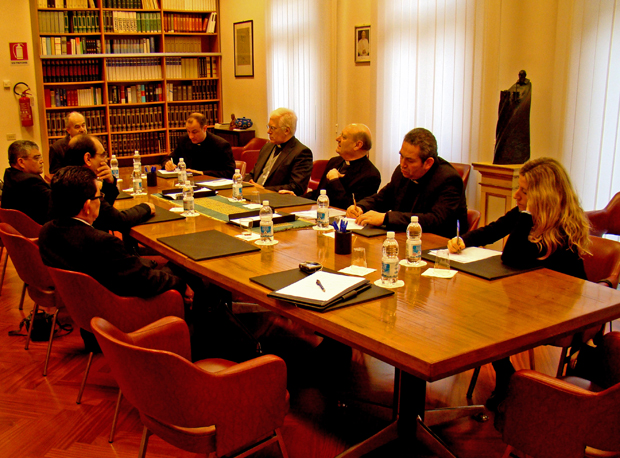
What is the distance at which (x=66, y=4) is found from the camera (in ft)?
24.3

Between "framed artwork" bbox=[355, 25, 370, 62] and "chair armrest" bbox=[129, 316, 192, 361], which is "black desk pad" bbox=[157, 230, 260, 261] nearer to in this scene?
"chair armrest" bbox=[129, 316, 192, 361]

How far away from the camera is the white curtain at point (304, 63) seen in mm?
6805

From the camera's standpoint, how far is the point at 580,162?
4664 mm

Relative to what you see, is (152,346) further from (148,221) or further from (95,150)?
(95,150)

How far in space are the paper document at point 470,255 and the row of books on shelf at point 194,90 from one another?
21.4 feet

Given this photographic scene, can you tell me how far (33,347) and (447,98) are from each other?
13.3 ft

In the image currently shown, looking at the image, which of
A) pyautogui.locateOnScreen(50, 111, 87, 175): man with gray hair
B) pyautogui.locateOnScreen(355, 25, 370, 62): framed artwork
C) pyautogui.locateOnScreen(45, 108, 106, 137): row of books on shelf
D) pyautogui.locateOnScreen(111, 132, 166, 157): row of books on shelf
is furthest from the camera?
pyautogui.locateOnScreen(111, 132, 166, 157): row of books on shelf

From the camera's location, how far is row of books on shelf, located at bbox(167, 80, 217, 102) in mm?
8539

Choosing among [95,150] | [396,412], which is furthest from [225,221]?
[396,412]

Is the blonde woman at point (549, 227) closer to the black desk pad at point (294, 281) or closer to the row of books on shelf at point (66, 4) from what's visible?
the black desk pad at point (294, 281)

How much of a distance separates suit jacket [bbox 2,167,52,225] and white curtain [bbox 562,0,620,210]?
4088mm

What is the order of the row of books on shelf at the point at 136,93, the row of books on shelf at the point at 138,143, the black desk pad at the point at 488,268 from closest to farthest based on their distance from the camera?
the black desk pad at the point at 488,268 < the row of books on shelf at the point at 136,93 < the row of books on shelf at the point at 138,143

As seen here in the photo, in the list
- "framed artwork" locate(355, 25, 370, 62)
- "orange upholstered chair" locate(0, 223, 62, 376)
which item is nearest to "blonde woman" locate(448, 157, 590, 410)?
"orange upholstered chair" locate(0, 223, 62, 376)

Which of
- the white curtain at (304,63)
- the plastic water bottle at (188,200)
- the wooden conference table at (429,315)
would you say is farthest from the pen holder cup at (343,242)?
the white curtain at (304,63)
